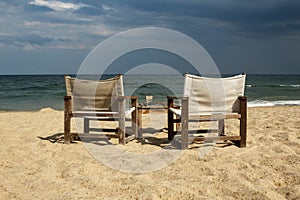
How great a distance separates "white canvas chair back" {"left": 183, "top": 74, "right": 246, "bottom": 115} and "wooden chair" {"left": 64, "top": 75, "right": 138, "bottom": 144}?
1.05 meters

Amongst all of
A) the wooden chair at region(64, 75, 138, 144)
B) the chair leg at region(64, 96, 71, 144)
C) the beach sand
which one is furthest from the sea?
the beach sand

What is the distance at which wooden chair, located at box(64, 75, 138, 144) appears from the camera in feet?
16.0

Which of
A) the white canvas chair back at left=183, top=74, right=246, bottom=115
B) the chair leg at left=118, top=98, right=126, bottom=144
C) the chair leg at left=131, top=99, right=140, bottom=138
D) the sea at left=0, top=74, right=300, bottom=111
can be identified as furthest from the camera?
the sea at left=0, top=74, right=300, bottom=111

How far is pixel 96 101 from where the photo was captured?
4996 mm

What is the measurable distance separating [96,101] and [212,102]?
5.96ft

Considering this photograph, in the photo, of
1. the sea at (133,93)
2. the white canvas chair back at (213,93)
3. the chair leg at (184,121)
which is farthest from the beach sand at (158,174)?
the sea at (133,93)

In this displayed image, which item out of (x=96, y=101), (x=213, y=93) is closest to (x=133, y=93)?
(x=96, y=101)

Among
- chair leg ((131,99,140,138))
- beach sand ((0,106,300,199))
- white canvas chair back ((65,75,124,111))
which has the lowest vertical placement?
beach sand ((0,106,300,199))

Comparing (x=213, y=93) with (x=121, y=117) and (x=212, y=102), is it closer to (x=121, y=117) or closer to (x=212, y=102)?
(x=212, y=102)

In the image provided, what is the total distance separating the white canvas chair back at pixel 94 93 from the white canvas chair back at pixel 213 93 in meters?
1.10

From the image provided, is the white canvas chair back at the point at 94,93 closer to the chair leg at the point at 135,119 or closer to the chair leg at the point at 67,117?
the chair leg at the point at 67,117

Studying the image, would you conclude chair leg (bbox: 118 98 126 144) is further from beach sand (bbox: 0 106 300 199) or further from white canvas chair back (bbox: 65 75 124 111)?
beach sand (bbox: 0 106 300 199)

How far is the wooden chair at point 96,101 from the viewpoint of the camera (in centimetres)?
488

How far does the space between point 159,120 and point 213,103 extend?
3.45 metres
